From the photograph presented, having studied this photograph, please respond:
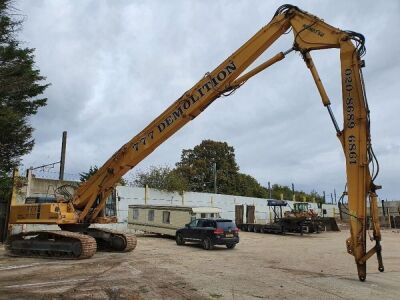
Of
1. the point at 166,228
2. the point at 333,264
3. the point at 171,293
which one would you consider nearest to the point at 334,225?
the point at 166,228

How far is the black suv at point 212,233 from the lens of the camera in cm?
2223

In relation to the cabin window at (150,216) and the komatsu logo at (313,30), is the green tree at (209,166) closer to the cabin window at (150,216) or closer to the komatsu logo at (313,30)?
the cabin window at (150,216)

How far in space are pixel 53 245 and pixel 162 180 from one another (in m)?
22.3

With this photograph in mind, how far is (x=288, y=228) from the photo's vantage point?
36.7 meters

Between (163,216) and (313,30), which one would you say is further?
(163,216)

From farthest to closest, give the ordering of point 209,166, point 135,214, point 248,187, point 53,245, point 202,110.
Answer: point 248,187 → point 209,166 → point 135,214 → point 53,245 → point 202,110

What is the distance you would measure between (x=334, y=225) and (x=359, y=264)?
33.4m

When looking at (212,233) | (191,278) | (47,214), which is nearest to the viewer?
(191,278)

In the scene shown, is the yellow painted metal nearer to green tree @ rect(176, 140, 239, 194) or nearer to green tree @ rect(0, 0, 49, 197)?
green tree @ rect(0, 0, 49, 197)

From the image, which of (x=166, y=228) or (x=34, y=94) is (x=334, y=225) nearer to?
(x=166, y=228)

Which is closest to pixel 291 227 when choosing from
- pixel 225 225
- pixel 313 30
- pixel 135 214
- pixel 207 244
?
pixel 135 214

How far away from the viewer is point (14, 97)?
2300 cm

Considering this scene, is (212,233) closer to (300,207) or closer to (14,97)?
(14,97)

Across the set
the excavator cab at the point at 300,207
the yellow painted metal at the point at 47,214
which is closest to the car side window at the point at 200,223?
the yellow painted metal at the point at 47,214
